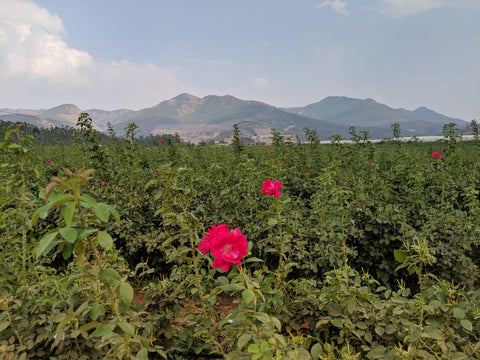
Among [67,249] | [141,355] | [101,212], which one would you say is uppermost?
[101,212]

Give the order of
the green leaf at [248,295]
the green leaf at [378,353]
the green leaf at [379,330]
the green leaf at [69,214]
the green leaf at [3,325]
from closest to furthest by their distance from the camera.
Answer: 1. the green leaf at [69,214]
2. the green leaf at [248,295]
3. the green leaf at [3,325]
4. the green leaf at [378,353]
5. the green leaf at [379,330]

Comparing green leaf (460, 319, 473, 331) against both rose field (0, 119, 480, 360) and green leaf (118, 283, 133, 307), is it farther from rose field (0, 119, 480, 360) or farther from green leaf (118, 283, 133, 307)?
green leaf (118, 283, 133, 307)

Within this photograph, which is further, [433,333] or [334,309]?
[334,309]

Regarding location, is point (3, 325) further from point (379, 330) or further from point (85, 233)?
A: point (379, 330)

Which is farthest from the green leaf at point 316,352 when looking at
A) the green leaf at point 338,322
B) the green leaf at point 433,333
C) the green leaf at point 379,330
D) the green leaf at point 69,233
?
the green leaf at point 69,233

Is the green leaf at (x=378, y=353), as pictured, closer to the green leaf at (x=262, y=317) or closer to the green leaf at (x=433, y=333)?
the green leaf at (x=433, y=333)

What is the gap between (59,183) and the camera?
1114 mm

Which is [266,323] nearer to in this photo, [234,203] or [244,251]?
[244,251]

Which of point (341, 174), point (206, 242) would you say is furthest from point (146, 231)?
point (341, 174)

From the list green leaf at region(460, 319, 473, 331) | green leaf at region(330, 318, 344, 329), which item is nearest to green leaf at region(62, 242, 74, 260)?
green leaf at region(330, 318, 344, 329)

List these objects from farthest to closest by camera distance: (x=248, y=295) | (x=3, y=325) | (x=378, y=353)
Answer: (x=378, y=353)
(x=3, y=325)
(x=248, y=295)

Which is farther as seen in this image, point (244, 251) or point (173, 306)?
point (173, 306)

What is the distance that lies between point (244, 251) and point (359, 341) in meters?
1.24

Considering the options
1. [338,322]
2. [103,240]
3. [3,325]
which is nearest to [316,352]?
[338,322]
